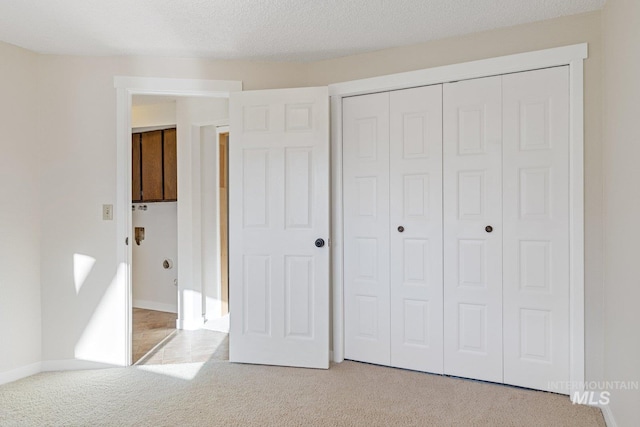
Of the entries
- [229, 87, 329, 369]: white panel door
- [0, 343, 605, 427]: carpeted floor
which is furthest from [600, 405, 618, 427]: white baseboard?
[229, 87, 329, 369]: white panel door

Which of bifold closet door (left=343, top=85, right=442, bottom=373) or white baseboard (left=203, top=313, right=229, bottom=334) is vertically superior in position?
bifold closet door (left=343, top=85, right=442, bottom=373)

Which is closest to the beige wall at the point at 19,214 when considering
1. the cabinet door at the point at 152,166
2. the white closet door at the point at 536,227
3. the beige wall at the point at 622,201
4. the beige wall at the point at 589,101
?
the cabinet door at the point at 152,166

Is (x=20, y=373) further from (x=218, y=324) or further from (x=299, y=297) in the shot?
(x=299, y=297)

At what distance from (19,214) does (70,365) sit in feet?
3.72

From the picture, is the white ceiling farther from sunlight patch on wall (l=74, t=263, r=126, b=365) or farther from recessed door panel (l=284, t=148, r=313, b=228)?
sunlight patch on wall (l=74, t=263, r=126, b=365)

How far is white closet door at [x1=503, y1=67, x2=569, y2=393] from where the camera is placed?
2.51 metres

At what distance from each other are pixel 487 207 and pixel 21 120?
3.24 m

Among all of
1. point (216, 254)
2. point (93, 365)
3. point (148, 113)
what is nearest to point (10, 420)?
point (93, 365)

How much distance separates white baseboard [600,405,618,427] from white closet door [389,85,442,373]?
3.09ft

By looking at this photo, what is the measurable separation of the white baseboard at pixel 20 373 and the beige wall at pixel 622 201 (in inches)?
140

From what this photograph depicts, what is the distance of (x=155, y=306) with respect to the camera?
495 cm

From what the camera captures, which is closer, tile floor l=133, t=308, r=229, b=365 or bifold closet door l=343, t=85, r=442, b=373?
bifold closet door l=343, t=85, r=442, b=373

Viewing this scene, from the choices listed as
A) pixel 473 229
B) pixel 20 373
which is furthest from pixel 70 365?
pixel 473 229

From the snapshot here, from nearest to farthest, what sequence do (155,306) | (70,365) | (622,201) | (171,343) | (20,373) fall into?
(622,201) < (20,373) < (70,365) < (171,343) < (155,306)
